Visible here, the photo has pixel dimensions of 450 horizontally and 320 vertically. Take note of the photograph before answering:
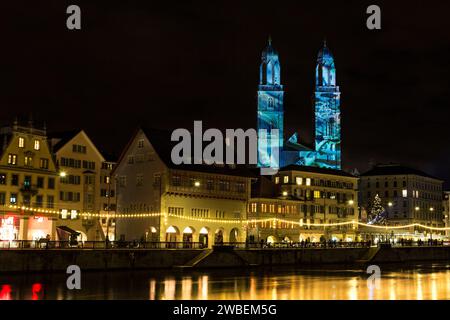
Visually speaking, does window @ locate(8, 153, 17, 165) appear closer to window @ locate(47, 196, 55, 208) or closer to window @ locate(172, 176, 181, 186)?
window @ locate(47, 196, 55, 208)

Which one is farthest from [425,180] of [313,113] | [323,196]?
[323,196]

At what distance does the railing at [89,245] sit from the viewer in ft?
228

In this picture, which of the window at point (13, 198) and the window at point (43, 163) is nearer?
the window at point (13, 198)

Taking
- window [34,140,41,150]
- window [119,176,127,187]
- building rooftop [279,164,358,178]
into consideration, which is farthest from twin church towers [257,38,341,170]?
window [34,140,41,150]

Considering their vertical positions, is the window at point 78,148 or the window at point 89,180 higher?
the window at point 78,148

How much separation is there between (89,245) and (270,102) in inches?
3617

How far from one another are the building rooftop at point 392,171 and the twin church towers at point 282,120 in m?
12.2

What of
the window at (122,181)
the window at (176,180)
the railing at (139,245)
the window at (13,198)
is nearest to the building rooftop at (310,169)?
the railing at (139,245)

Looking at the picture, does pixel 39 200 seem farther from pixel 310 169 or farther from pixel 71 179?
pixel 310 169

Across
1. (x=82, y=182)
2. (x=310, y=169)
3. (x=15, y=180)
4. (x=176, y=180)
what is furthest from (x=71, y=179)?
(x=310, y=169)

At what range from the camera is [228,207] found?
105 meters

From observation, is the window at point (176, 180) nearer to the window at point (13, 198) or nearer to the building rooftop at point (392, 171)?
the window at point (13, 198)

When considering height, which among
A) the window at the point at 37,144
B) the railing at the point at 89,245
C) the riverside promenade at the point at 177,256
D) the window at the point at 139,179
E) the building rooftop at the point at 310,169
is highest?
the building rooftop at the point at 310,169
